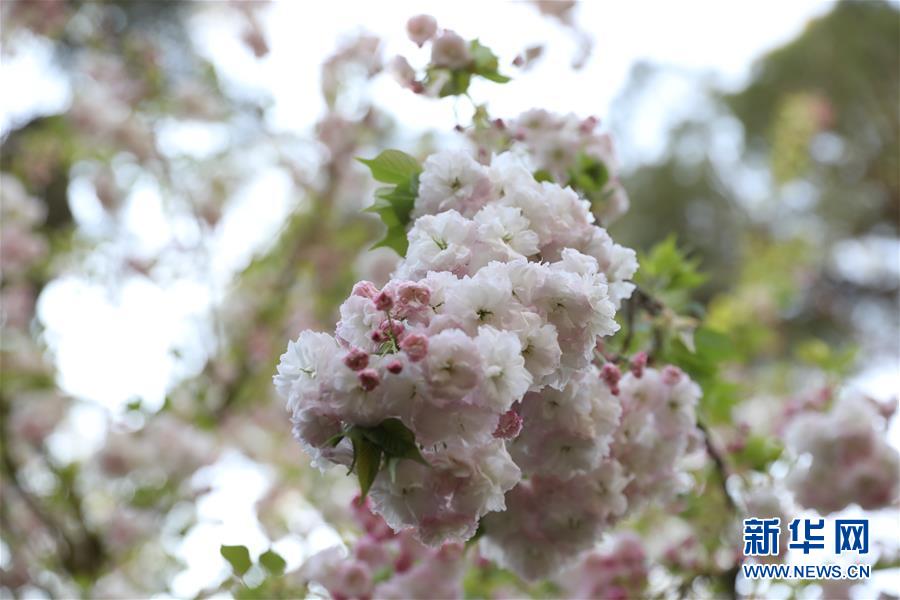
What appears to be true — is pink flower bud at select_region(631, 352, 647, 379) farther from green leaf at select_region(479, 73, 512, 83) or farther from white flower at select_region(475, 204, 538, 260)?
green leaf at select_region(479, 73, 512, 83)

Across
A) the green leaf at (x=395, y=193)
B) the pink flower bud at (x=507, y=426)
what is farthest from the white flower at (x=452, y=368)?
the green leaf at (x=395, y=193)

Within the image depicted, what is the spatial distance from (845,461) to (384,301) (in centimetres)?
99

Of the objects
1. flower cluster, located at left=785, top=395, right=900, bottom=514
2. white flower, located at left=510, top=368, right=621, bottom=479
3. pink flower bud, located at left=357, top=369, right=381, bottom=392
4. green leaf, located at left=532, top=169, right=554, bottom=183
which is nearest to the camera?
pink flower bud, located at left=357, top=369, right=381, bottom=392

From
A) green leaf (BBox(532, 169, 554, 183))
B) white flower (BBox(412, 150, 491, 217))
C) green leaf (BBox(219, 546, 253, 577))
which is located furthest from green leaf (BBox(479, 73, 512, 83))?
green leaf (BBox(219, 546, 253, 577))

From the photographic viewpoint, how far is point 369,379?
2.05ft

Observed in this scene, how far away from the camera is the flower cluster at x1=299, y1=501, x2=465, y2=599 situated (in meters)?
1.22

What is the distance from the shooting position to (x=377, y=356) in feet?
2.15

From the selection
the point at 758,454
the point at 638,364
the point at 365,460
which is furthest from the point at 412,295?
the point at 758,454

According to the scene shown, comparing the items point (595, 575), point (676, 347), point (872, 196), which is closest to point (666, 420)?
point (676, 347)

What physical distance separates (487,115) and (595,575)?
31.4 inches

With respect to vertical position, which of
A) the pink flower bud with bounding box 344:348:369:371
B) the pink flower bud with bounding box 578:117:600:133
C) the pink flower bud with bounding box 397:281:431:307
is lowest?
the pink flower bud with bounding box 344:348:369:371

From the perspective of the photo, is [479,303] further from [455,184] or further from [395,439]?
[455,184]

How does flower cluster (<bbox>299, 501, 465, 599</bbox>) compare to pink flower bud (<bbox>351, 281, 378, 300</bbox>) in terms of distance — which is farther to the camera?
flower cluster (<bbox>299, 501, 465, 599</bbox>)

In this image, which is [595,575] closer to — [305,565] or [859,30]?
[305,565]
